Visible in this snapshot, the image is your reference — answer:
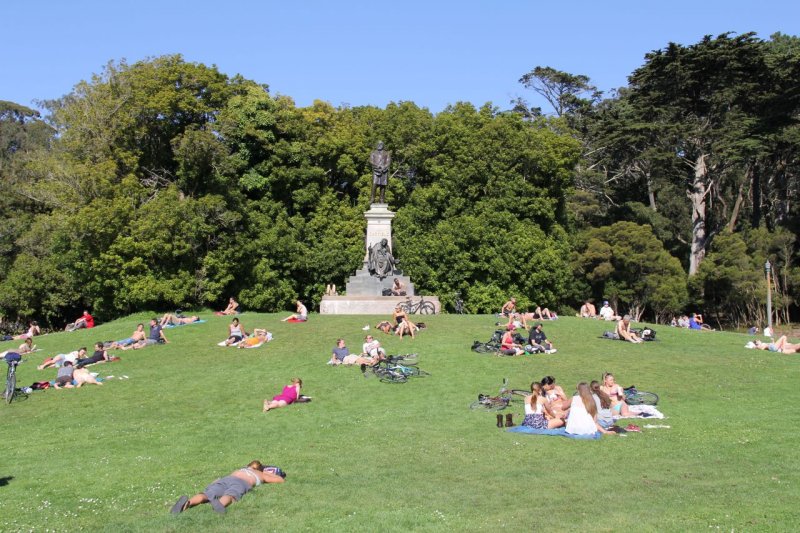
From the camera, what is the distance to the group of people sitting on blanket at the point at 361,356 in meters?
19.9

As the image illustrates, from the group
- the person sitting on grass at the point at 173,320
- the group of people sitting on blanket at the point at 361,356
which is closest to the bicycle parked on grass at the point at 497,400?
the group of people sitting on blanket at the point at 361,356

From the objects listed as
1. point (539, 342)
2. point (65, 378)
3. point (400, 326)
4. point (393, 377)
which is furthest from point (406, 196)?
point (65, 378)

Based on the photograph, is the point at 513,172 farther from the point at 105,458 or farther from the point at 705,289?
the point at 105,458

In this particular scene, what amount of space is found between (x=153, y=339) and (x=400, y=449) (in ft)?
45.8

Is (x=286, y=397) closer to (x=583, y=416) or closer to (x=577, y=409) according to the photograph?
(x=577, y=409)

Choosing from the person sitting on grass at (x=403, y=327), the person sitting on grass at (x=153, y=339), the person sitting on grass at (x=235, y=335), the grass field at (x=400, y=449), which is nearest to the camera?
the grass field at (x=400, y=449)

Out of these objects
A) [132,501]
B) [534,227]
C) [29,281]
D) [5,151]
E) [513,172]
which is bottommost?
[132,501]

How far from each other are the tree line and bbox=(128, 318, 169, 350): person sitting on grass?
10.6 meters

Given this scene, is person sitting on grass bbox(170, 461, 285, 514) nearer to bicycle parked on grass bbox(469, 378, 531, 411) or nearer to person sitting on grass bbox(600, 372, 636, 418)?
bicycle parked on grass bbox(469, 378, 531, 411)

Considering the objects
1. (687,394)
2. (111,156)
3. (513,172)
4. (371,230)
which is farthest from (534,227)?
(687,394)

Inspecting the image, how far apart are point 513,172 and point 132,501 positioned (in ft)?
116

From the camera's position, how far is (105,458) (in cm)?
1230

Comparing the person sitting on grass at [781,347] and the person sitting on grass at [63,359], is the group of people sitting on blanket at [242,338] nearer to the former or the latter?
the person sitting on grass at [63,359]

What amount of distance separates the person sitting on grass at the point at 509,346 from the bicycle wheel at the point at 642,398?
539 centimetres
